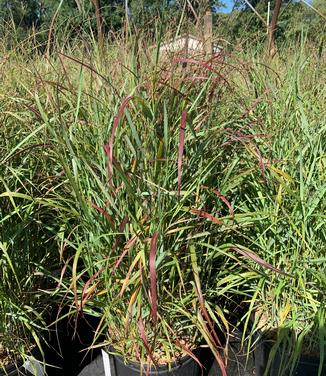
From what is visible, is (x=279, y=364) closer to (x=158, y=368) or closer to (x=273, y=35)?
(x=158, y=368)

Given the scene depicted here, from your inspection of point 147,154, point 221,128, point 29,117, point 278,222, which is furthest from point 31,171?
point 278,222

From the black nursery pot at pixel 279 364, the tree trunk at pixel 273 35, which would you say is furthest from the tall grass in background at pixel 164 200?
the tree trunk at pixel 273 35

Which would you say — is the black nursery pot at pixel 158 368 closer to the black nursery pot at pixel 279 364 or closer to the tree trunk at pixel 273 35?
the black nursery pot at pixel 279 364

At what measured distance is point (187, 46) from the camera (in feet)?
4.52

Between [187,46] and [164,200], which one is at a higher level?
[187,46]

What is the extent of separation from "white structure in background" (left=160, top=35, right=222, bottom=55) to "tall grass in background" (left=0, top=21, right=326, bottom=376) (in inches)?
2.5

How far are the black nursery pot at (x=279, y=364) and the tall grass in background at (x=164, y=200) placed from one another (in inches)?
2.0

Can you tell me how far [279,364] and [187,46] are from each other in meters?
1.20

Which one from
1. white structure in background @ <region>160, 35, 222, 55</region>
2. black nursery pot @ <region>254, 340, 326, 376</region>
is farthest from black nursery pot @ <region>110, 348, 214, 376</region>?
white structure in background @ <region>160, 35, 222, 55</region>

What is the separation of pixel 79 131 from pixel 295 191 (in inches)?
32.2

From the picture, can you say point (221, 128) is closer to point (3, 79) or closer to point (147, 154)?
point (147, 154)

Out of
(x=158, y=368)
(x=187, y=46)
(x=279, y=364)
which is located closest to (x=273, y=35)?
(x=187, y=46)

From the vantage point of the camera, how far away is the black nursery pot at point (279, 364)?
4.53 ft

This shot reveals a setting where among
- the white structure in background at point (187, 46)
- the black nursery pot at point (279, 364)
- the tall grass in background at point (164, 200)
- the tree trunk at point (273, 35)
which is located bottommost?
the black nursery pot at point (279, 364)
